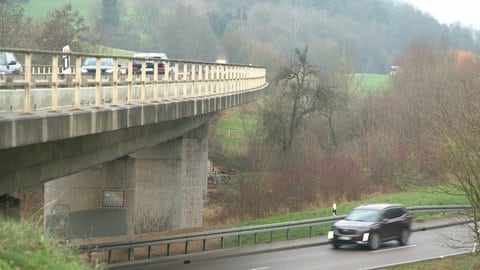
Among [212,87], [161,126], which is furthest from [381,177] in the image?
[161,126]

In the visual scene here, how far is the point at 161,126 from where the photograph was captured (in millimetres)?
30969

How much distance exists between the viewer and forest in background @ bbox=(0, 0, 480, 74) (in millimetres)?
112938

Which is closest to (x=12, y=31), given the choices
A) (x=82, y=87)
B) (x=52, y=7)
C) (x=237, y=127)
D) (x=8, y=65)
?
(x=237, y=127)

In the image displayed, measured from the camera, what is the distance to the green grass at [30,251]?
1197cm

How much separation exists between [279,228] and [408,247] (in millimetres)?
4609

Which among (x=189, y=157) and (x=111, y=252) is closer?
(x=111, y=252)

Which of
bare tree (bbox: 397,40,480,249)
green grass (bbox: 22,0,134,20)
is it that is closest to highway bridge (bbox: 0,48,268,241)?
bare tree (bbox: 397,40,480,249)

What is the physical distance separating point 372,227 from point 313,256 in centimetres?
281

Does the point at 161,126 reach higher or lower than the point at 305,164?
higher

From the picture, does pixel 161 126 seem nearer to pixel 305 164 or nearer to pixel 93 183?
pixel 93 183

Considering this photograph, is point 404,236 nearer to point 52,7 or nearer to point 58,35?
point 58,35

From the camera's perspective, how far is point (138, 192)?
4178 centimetres

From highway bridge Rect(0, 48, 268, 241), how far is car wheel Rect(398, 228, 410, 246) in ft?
26.8

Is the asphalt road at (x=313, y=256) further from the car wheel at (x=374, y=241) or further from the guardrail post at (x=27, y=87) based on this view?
the guardrail post at (x=27, y=87)
